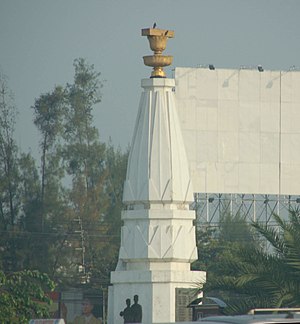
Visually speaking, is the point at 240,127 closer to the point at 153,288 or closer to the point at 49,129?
the point at 49,129

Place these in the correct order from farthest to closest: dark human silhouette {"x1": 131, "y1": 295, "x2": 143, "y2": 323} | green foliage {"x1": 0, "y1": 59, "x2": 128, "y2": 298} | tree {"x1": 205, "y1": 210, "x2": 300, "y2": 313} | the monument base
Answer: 1. green foliage {"x1": 0, "y1": 59, "x2": 128, "y2": 298}
2. dark human silhouette {"x1": 131, "y1": 295, "x2": 143, "y2": 323}
3. the monument base
4. tree {"x1": 205, "y1": 210, "x2": 300, "y2": 313}

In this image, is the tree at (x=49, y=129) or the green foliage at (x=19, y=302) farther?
the tree at (x=49, y=129)

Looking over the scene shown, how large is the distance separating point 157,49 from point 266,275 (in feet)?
74.1

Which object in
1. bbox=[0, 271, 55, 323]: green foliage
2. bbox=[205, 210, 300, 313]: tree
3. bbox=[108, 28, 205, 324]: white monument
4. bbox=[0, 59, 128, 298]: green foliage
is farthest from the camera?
bbox=[0, 59, 128, 298]: green foliage

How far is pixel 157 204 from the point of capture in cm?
5259

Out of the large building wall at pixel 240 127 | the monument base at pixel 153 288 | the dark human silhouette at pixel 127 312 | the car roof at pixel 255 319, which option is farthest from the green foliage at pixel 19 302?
the large building wall at pixel 240 127

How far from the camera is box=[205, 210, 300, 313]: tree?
3075cm

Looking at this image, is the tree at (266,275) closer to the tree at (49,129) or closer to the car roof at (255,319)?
the car roof at (255,319)

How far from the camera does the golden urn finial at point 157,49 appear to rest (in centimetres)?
5266

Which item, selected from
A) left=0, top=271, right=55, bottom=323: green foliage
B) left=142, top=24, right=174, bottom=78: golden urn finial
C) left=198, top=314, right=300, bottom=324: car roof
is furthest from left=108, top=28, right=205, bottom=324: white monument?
left=198, top=314, right=300, bottom=324: car roof

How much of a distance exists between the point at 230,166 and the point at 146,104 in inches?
1228

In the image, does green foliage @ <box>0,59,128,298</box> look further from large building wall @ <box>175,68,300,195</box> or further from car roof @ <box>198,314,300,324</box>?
car roof @ <box>198,314,300,324</box>

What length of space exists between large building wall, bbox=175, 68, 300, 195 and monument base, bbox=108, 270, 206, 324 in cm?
2904

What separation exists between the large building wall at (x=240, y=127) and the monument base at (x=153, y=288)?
29.0m
